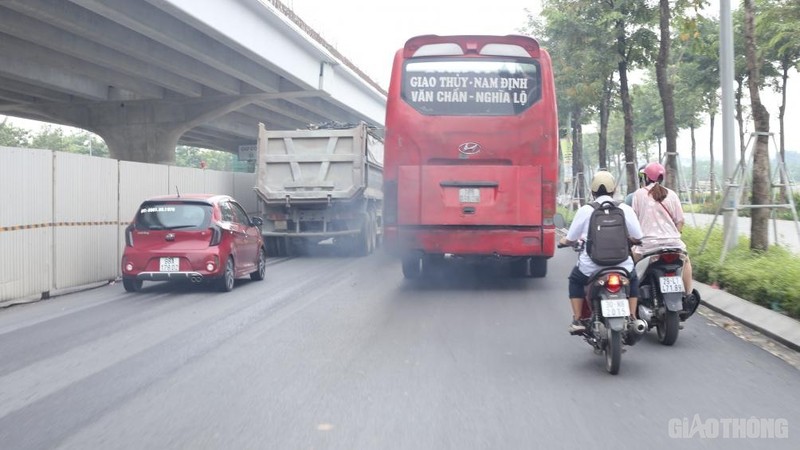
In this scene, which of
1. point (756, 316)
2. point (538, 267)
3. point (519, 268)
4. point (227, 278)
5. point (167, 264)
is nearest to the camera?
point (756, 316)

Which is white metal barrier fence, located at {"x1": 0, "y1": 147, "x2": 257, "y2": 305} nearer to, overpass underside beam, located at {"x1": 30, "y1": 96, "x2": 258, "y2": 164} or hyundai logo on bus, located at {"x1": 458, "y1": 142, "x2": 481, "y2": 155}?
hyundai logo on bus, located at {"x1": 458, "y1": 142, "x2": 481, "y2": 155}

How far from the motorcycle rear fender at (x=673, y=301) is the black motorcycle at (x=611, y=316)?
971mm

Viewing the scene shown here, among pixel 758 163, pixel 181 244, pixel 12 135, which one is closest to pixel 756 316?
pixel 758 163

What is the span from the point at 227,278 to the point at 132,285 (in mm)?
1606

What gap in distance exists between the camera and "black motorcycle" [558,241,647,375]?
654cm

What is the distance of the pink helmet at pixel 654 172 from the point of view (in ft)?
27.1

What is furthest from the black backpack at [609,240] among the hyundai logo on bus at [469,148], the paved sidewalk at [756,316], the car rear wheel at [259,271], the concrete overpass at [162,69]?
the concrete overpass at [162,69]

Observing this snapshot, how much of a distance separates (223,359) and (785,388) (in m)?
4.61

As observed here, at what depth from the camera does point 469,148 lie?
484 inches

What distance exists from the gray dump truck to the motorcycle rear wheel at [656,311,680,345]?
12399 millimetres

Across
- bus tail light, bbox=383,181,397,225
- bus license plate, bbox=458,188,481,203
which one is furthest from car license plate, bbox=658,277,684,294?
bus tail light, bbox=383,181,397,225

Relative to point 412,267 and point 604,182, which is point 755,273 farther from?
point 412,267

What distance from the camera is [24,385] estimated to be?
6590mm

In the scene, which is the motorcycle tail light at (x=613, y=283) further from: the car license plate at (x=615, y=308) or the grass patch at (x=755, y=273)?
the grass patch at (x=755, y=273)
